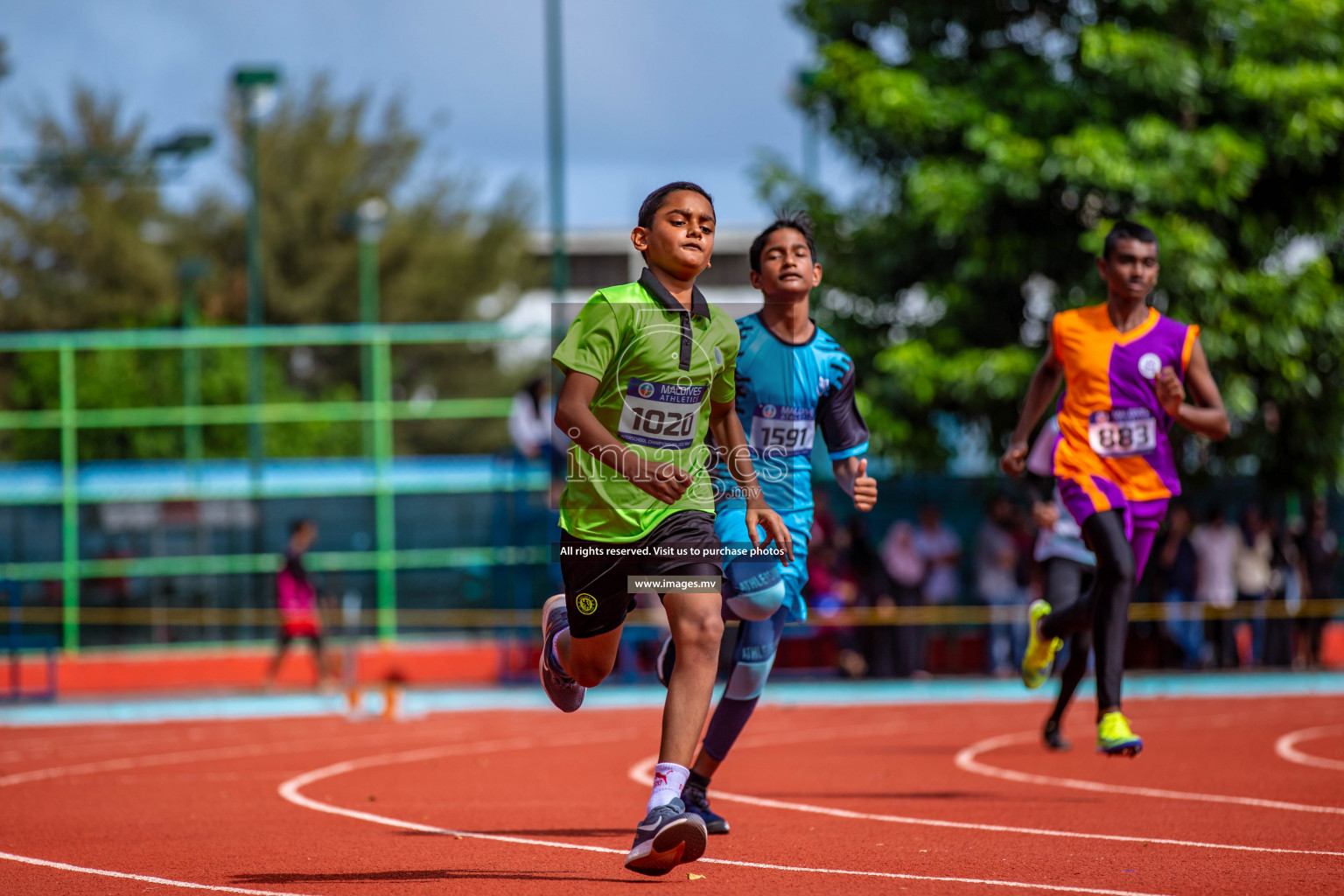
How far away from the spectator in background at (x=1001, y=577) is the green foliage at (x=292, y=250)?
26.9m

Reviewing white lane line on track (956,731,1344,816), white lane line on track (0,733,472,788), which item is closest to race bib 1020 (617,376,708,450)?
white lane line on track (956,731,1344,816)

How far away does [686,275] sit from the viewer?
578 cm

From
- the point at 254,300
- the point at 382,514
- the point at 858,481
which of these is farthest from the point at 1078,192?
the point at 254,300

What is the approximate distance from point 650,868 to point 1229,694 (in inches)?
510

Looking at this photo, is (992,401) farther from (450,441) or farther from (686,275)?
(450,441)

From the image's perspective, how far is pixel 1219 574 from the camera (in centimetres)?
1902

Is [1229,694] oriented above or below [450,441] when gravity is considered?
below

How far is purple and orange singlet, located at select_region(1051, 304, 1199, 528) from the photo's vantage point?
7789 mm

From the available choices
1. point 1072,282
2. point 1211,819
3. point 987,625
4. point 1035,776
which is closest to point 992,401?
point 1072,282

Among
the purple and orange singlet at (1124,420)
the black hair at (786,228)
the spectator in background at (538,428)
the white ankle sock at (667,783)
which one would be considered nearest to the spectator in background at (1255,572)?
the spectator in background at (538,428)

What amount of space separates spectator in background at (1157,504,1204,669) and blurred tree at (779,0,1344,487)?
921 millimetres

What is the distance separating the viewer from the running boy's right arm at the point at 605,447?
17.7ft

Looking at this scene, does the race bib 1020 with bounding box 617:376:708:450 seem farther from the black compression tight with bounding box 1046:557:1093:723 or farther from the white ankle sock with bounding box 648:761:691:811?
the black compression tight with bounding box 1046:557:1093:723

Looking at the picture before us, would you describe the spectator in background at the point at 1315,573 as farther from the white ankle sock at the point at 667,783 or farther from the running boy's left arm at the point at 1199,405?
the white ankle sock at the point at 667,783
